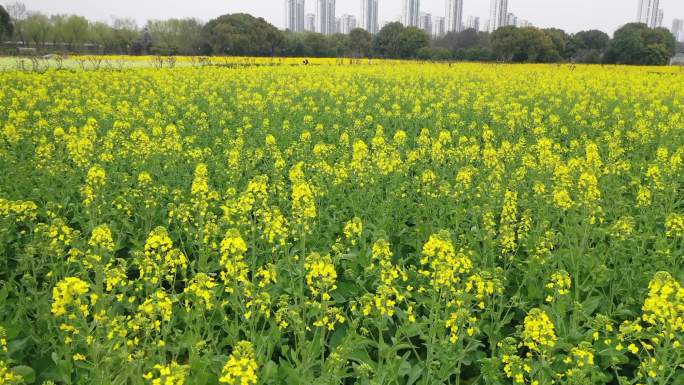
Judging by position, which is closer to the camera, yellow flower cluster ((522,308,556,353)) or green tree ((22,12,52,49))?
yellow flower cluster ((522,308,556,353))

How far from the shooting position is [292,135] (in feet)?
36.7

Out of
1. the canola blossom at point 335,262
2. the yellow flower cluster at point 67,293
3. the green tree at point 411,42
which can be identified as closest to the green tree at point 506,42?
the green tree at point 411,42

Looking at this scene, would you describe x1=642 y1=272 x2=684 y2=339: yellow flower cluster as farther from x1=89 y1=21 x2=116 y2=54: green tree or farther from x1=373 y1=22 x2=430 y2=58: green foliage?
x1=89 y1=21 x2=116 y2=54: green tree

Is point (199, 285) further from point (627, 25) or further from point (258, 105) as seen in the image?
point (627, 25)

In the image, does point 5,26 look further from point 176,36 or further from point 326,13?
point 326,13

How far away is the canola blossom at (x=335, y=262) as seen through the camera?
325 cm

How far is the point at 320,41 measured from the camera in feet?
245

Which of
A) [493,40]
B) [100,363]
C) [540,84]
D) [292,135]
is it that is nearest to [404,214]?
[100,363]

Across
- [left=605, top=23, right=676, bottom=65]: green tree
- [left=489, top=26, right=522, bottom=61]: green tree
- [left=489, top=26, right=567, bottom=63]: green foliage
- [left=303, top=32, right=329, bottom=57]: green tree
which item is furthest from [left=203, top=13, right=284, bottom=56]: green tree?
[left=605, top=23, right=676, bottom=65]: green tree

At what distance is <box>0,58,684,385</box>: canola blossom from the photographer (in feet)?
10.7

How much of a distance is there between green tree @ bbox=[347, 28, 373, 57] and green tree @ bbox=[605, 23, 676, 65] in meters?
32.1

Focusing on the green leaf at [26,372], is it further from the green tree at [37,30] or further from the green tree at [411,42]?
the green tree at [37,30]

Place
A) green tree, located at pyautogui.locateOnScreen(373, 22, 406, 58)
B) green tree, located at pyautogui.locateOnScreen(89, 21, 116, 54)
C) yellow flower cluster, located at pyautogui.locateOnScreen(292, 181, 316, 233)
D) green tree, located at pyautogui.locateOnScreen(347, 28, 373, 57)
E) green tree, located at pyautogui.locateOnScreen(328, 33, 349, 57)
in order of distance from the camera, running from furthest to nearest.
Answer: green tree, located at pyautogui.locateOnScreen(89, 21, 116, 54) → green tree, located at pyautogui.locateOnScreen(347, 28, 373, 57) → green tree, located at pyautogui.locateOnScreen(328, 33, 349, 57) → green tree, located at pyautogui.locateOnScreen(373, 22, 406, 58) → yellow flower cluster, located at pyautogui.locateOnScreen(292, 181, 316, 233)

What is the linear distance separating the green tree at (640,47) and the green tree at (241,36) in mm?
42037
